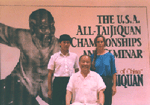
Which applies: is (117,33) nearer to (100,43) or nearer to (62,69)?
(100,43)

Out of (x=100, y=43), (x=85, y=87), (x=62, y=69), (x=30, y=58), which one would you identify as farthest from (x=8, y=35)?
(x=85, y=87)

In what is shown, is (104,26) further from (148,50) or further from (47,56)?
(47,56)

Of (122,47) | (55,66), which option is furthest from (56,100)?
(122,47)

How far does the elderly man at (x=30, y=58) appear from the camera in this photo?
3379 mm

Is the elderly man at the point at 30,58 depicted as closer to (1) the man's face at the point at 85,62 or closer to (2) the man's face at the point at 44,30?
(2) the man's face at the point at 44,30

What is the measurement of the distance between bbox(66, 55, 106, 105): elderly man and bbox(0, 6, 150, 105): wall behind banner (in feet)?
4.28

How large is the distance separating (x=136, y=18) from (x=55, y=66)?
207 cm

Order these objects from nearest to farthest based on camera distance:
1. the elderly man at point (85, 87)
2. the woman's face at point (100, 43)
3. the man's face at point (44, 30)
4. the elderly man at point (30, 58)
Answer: the elderly man at point (85, 87) < the woman's face at point (100, 43) < the elderly man at point (30, 58) < the man's face at point (44, 30)

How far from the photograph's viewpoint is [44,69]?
3.45 meters

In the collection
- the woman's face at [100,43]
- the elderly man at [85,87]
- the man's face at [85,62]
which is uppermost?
the woman's face at [100,43]

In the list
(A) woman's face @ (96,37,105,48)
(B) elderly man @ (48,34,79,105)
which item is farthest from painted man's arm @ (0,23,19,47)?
(A) woman's face @ (96,37,105,48)

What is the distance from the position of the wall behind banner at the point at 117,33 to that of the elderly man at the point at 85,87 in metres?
1.31

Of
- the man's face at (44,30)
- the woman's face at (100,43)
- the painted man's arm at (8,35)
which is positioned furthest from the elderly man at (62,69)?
the painted man's arm at (8,35)

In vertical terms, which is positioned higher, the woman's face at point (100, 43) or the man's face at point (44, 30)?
the man's face at point (44, 30)
